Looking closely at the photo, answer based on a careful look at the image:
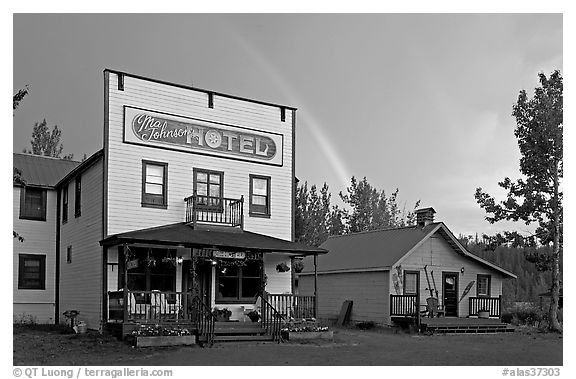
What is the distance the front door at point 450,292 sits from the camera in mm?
30359

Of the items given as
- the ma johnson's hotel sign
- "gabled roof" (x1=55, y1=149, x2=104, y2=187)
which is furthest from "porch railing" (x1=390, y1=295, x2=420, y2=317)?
"gabled roof" (x1=55, y1=149, x2=104, y2=187)

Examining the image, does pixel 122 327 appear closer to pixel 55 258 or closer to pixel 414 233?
pixel 55 258

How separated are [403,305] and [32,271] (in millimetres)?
13661

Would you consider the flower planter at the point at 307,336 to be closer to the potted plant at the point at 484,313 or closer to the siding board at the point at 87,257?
the siding board at the point at 87,257

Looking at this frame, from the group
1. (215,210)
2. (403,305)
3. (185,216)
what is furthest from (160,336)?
(403,305)

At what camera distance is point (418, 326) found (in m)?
26.6

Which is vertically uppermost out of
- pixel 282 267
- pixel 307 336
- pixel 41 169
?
pixel 41 169

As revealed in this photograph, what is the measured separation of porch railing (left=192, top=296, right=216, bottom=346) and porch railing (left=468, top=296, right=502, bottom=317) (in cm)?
1361

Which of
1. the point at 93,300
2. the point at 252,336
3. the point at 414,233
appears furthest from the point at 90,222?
the point at 414,233

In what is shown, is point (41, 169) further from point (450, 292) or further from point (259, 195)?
point (450, 292)

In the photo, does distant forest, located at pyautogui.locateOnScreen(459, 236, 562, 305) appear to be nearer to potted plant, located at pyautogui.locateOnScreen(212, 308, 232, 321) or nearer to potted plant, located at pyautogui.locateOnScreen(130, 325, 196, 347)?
potted plant, located at pyautogui.locateOnScreen(212, 308, 232, 321)

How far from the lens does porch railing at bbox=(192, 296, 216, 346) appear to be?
66.3 ft

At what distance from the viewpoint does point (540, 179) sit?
29234 millimetres

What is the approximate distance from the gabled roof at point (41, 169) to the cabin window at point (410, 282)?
1389 centimetres
